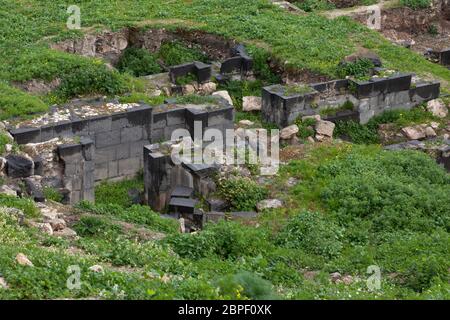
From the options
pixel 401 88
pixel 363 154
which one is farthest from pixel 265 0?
pixel 363 154

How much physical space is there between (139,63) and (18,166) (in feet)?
25.4

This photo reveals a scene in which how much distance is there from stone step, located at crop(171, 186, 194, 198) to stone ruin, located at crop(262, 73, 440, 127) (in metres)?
3.74

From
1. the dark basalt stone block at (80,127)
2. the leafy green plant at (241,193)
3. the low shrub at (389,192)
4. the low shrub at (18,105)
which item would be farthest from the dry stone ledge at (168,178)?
the low shrub at (18,105)

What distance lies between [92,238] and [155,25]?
11113 millimetres

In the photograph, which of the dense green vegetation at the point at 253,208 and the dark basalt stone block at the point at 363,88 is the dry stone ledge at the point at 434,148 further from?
the dark basalt stone block at the point at 363,88

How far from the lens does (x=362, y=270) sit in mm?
14109

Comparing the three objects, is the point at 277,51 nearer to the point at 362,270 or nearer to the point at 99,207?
the point at 99,207

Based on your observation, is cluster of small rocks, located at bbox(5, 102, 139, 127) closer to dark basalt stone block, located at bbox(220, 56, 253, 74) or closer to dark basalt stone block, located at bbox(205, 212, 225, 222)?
dark basalt stone block, located at bbox(205, 212, 225, 222)

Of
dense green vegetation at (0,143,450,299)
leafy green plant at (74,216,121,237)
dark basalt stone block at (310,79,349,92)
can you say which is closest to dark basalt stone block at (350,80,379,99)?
dark basalt stone block at (310,79,349,92)

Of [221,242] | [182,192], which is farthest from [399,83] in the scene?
[221,242]

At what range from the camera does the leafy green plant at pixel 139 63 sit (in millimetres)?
23906

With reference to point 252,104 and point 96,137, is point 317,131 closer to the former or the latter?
point 252,104

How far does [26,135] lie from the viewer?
18156 millimetres

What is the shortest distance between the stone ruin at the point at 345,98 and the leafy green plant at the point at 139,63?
3.89 m
